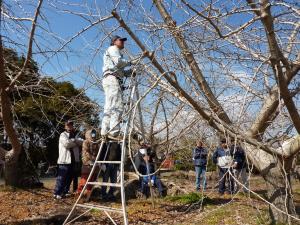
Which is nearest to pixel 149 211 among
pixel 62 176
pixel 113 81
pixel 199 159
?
pixel 62 176

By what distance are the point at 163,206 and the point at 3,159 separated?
363 cm

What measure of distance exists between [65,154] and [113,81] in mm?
2945


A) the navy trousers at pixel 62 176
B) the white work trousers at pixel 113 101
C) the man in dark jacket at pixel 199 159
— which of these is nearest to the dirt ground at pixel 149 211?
the navy trousers at pixel 62 176

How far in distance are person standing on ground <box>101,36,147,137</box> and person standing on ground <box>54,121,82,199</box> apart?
239cm

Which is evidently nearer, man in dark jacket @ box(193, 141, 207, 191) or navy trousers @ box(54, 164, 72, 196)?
navy trousers @ box(54, 164, 72, 196)

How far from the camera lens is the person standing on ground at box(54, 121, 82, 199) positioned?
8208mm

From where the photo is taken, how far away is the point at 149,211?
7250mm

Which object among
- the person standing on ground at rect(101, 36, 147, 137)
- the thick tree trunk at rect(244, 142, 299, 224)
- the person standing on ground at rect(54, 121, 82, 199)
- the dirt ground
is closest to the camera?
the person standing on ground at rect(101, 36, 147, 137)

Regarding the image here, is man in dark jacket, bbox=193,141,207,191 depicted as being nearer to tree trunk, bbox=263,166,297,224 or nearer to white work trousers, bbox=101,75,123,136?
tree trunk, bbox=263,166,297,224

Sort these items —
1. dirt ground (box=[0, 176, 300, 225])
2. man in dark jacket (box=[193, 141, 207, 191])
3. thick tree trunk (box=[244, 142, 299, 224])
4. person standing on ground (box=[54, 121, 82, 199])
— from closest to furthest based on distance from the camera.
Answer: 1. thick tree trunk (box=[244, 142, 299, 224])
2. dirt ground (box=[0, 176, 300, 225])
3. person standing on ground (box=[54, 121, 82, 199])
4. man in dark jacket (box=[193, 141, 207, 191])

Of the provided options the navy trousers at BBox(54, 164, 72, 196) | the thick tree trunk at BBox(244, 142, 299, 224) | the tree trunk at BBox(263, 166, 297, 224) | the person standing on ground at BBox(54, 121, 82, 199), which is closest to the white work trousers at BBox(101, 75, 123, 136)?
the thick tree trunk at BBox(244, 142, 299, 224)

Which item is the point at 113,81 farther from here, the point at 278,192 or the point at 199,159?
the point at 199,159

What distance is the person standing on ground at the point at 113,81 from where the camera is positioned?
5.76 meters

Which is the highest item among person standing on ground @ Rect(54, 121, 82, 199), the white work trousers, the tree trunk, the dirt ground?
the white work trousers
